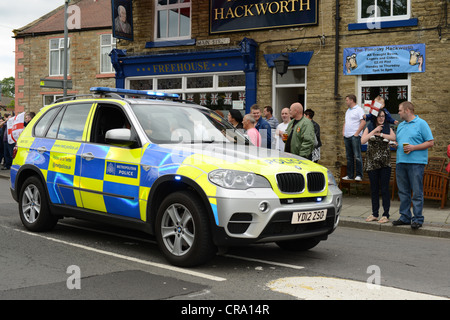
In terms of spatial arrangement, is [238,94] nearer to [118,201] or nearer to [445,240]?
[445,240]

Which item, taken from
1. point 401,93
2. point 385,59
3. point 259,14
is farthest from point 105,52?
point 401,93

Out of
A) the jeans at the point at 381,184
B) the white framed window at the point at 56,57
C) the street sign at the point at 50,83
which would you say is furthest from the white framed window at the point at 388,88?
the white framed window at the point at 56,57

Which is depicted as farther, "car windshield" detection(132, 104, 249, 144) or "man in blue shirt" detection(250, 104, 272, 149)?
"man in blue shirt" detection(250, 104, 272, 149)

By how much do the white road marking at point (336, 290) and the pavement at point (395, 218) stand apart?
3.89 metres

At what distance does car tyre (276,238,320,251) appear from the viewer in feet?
21.3

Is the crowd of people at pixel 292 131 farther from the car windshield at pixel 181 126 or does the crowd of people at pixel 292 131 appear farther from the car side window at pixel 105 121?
the car side window at pixel 105 121

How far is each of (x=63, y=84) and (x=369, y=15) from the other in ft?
34.5

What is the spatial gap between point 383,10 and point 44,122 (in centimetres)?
911

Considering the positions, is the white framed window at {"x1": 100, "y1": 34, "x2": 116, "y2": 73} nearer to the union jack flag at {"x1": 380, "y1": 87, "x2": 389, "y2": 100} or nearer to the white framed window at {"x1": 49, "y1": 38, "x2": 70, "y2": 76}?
the white framed window at {"x1": 49, "y1": 38, "x2": 70, "y2": 76}

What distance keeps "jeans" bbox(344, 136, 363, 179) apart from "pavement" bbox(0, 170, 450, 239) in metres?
0.70

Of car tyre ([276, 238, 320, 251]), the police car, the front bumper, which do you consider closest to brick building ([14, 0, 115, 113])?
the police car

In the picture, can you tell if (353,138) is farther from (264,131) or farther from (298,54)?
(264,131)

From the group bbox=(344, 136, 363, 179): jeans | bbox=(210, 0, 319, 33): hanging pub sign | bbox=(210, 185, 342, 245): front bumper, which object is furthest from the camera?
bbox=(210, 0, 319, 33): hanging pub sign
